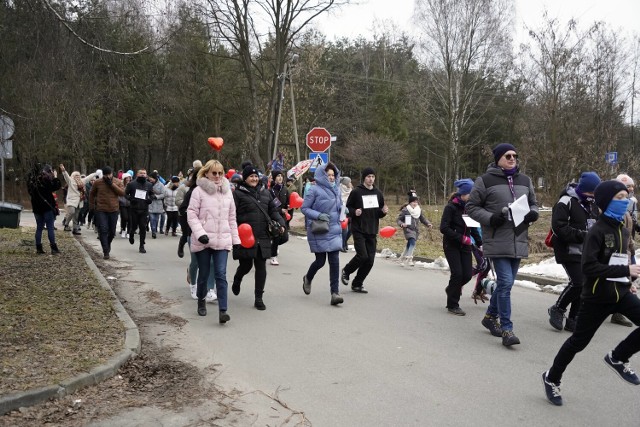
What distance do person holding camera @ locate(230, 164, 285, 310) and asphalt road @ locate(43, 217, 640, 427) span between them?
0.67 meters

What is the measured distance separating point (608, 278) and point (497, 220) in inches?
74.0

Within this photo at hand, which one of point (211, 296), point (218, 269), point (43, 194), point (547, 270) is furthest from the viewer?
point (43, 194)

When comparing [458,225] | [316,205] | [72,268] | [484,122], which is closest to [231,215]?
[316,205]

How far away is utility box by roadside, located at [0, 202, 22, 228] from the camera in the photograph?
17.1 metres

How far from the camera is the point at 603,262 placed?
450 cm

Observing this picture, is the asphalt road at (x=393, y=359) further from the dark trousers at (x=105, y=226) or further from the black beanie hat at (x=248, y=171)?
the dark trousers at (x=105, y=226)

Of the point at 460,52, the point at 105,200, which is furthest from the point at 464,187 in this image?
the point at 460,52

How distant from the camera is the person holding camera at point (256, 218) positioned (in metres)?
7.75

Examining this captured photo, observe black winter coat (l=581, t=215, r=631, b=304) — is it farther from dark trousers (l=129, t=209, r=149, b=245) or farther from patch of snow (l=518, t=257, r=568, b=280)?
dark trousers (l=129, t=209, r=149, b=245)

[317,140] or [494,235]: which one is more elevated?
[317,140]

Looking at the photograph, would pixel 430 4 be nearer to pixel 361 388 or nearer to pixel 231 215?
pixel 231 215

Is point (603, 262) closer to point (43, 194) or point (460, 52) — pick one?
point (43, 194)

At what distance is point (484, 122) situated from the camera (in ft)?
146

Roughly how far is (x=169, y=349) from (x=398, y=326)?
8.99 ft
